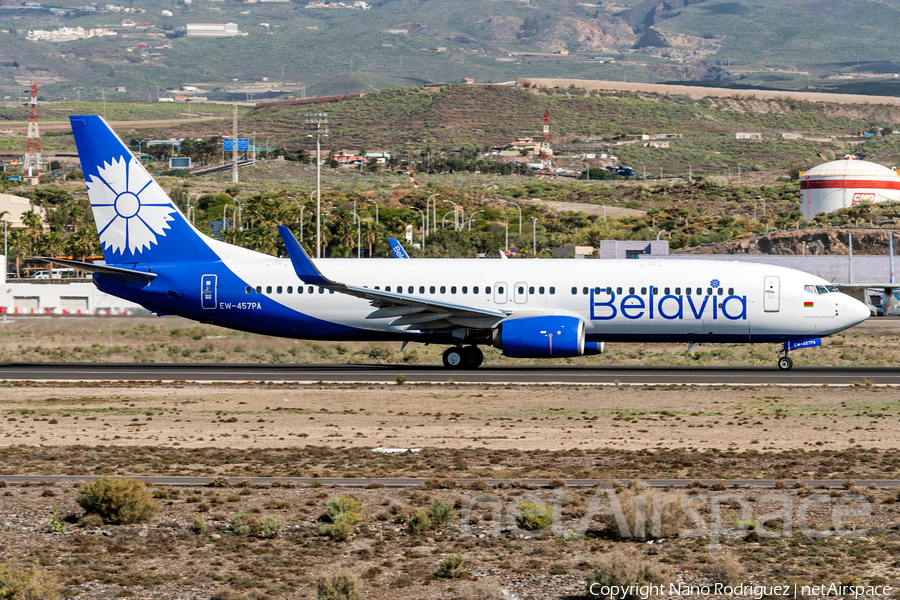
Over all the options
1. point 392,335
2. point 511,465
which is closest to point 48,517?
point 511,465

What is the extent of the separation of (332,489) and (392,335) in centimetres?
2107

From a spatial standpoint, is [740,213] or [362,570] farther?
[740,213]

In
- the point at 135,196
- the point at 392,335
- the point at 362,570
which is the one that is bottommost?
the point at 362,570

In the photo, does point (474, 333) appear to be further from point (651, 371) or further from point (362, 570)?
point (362, 570)

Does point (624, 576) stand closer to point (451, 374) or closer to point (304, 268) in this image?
point (304, 268)

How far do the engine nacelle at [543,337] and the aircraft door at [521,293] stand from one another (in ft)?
3.60

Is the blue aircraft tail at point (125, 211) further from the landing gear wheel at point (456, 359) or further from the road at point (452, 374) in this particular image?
the landing gear wheel at point (456, 359)

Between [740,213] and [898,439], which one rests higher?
[740,213]

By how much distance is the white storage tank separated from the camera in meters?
150

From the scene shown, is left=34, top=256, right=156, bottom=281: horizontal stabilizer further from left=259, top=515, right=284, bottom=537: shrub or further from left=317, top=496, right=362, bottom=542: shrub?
left=259, top=515, right=284, bottom=537: shrub

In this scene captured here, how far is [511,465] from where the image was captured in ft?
74.3

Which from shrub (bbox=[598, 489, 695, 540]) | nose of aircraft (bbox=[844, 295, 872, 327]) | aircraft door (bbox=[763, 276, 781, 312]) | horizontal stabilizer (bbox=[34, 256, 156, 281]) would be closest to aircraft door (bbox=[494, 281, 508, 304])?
aircraft door (bbox=[763, 276, 781, 312])

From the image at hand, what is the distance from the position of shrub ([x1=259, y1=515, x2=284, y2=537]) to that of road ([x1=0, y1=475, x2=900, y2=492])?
3184 mm

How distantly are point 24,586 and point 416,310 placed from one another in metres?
26.9
